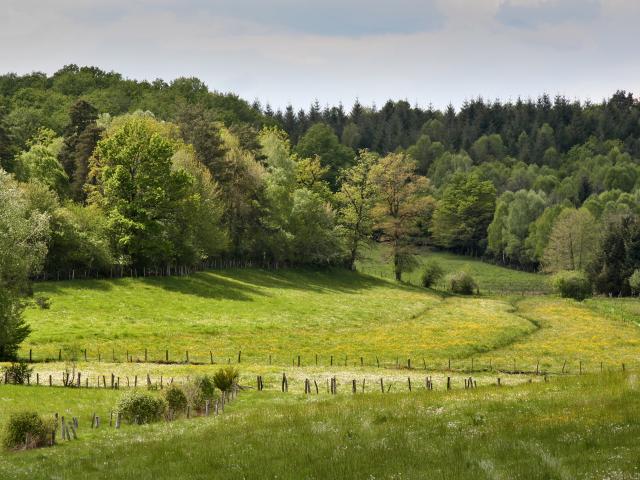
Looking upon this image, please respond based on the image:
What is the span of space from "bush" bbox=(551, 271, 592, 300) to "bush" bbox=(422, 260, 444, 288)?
21.4m

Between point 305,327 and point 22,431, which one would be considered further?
point 305,327

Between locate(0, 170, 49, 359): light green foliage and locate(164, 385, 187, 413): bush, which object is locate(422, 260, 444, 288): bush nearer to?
locate(0, 170, 49, 359): light green foliage

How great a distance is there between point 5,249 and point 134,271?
38632mm

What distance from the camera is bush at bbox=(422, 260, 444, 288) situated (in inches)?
5143

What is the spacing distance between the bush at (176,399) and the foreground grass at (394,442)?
4.35 meters

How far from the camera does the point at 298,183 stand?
144375 mm

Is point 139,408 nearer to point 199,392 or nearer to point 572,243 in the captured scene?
point 199,392

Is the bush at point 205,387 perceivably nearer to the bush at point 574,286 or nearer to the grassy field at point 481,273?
the grassy field at point 481,273

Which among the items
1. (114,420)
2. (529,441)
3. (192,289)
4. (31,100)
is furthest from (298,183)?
(529,441)

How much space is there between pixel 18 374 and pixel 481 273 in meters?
138

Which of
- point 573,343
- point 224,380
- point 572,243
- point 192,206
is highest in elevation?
point 192,206

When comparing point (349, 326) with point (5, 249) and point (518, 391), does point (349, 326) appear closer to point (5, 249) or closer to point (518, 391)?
point (5, 249)

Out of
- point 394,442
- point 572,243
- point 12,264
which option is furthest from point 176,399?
point 572,243

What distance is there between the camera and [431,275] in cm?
13062
